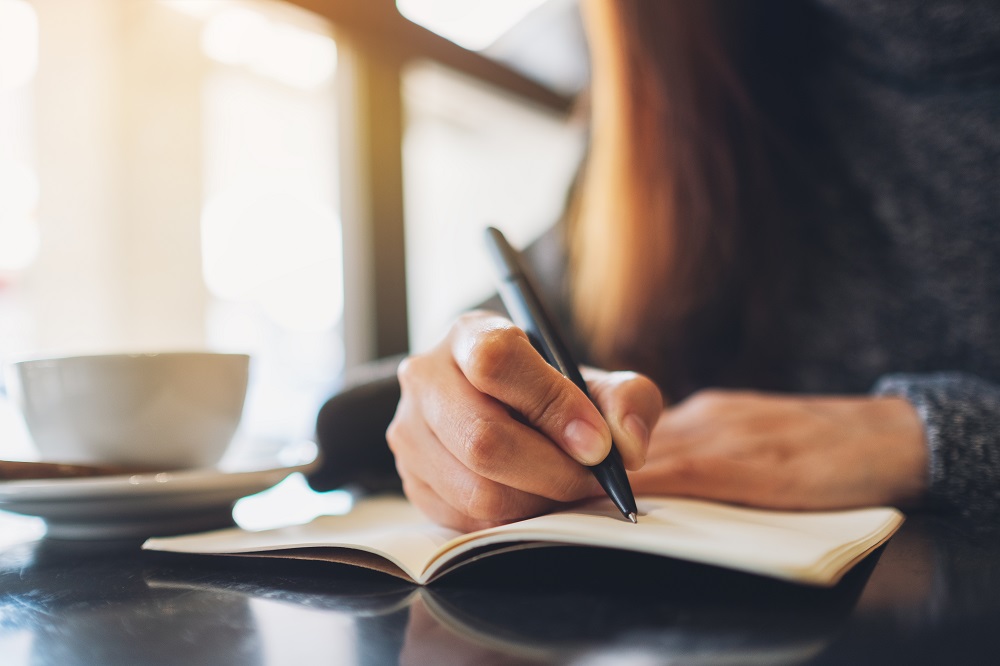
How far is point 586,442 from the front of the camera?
0.89ft

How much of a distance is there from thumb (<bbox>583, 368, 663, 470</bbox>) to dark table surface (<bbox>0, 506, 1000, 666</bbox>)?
0.04 meters

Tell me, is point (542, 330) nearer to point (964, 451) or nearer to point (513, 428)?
point (513, 428)

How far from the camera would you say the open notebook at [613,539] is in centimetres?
21

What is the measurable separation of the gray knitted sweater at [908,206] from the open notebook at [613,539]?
1.35 ft

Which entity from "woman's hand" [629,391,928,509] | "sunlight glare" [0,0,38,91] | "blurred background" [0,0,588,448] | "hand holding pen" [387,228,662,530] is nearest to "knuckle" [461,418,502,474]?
"hand holding pen" [387,228,662,530]

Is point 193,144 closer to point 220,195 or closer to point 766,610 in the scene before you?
point 220,195

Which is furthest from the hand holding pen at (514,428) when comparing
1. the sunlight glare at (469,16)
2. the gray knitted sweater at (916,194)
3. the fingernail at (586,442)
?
the sunlight glare at (469,16)

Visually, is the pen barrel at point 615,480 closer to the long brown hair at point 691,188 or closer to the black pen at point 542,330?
the black pen at point 542,330

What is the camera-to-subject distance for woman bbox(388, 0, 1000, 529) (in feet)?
1.65

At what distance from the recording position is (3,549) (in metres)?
0.38

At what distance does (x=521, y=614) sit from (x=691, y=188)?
68cm

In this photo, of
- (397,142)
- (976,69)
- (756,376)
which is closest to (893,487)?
(756,376)

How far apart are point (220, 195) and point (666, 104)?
76.5 inches

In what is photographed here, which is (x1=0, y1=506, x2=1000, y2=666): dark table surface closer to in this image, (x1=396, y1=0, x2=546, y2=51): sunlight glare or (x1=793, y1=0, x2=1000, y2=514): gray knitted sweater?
(x1=793, y1=0, x2=1000, y2=514): gray knitted sweater
